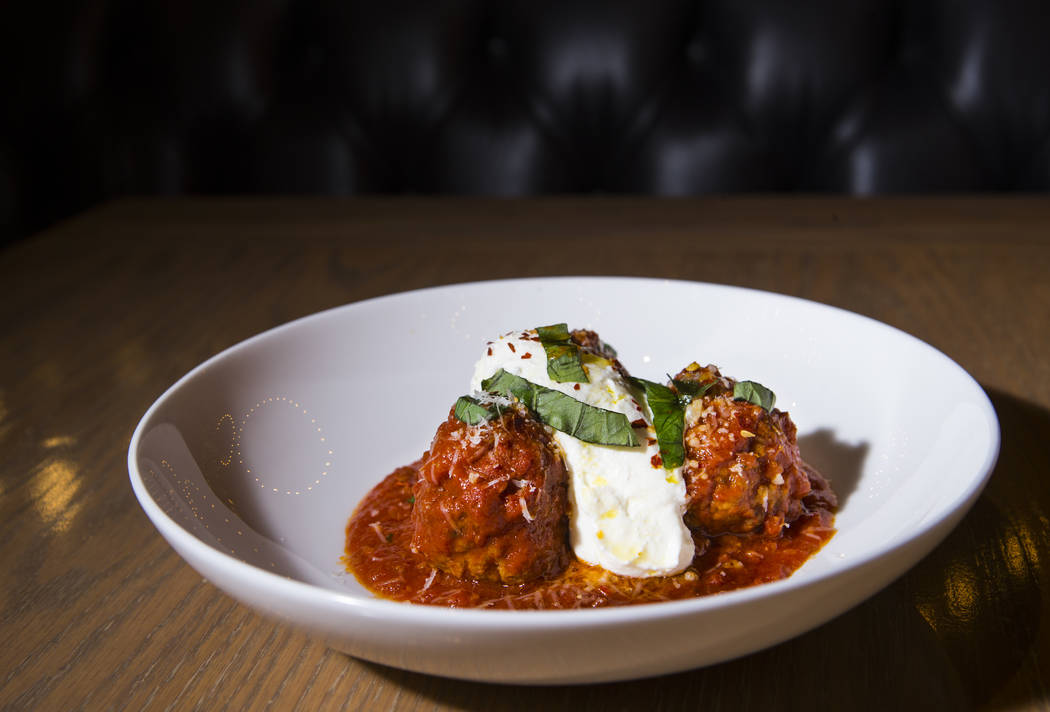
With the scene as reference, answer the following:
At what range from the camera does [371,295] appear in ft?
6.63

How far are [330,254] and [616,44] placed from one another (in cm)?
165

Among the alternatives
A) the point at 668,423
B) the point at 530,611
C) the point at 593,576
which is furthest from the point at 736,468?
the point at 530,611

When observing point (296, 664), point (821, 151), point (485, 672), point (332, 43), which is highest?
point (485, 672)

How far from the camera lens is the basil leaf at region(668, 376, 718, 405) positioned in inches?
42.8

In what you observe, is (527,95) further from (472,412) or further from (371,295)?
(472,412)

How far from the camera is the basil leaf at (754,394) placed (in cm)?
108

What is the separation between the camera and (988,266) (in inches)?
77.8

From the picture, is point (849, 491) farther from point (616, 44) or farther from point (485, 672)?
point (616, 44)

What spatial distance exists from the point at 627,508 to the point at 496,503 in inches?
5.7

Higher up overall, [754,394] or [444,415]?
[754,394]

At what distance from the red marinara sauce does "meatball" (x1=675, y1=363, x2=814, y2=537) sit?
0.08ft

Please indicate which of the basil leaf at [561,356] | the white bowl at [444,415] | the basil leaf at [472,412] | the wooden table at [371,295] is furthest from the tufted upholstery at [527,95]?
the basil leaf at [472,412]

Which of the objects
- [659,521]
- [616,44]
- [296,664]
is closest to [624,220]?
[616,44]

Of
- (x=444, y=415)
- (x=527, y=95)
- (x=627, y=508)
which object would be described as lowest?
(x=527, y=95)
